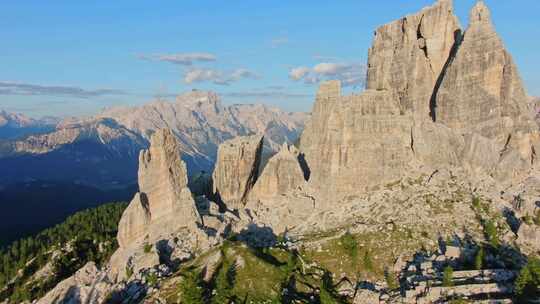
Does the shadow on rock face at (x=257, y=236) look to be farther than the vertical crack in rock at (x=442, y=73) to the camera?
No

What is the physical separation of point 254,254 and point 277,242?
1250cm

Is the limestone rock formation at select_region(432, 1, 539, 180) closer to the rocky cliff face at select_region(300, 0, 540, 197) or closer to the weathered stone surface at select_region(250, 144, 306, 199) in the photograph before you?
the rocky cliff face at select_region(300, 0, 540, 197)

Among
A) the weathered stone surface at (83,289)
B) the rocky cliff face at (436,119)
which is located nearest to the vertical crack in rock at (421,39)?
the rocky cliff face at (436,119)

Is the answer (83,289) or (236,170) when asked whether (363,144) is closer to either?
(236,170)

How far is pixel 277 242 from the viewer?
114 meters

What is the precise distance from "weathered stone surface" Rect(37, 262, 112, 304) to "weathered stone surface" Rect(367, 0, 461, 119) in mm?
88967

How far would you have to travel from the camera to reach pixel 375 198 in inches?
4493

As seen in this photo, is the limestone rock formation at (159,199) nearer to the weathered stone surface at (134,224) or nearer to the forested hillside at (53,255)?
the weathered stone surface at (134,224)

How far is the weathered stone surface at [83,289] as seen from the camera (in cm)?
10544

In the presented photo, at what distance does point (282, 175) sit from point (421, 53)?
5061 centimetres

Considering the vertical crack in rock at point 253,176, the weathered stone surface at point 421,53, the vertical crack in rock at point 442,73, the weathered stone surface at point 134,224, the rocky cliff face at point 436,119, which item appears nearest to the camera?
the rocky cliff face at point 436,119

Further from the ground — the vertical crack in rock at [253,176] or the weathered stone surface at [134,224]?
the vertical crack in rock at [253,176]

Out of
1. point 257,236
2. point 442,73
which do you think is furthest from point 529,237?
point 257,236

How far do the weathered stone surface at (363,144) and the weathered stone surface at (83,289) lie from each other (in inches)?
2271
